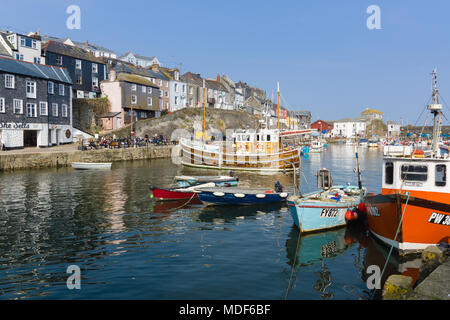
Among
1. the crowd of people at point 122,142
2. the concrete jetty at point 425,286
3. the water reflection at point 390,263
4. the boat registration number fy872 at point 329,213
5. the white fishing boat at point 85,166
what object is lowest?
the water reflection at point 390,263

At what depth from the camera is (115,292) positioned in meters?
10.7

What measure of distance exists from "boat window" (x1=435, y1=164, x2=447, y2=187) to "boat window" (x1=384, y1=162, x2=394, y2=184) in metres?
1.72

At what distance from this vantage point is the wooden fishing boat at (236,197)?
22.1 m

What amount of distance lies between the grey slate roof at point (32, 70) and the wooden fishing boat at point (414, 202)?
48.8 m

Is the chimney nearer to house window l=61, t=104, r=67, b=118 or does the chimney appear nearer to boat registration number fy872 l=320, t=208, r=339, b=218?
house window l=61, t=104, r=67, b=118

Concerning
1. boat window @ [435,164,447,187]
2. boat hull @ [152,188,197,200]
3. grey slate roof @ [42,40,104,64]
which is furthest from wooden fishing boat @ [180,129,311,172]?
grey slate roof @ [42,40,104,64]

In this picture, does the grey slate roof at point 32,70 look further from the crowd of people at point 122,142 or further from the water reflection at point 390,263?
the water reflection at point 390,263

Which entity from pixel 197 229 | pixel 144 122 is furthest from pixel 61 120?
pixel 197 229

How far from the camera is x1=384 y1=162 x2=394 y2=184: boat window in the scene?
15175 millimetres

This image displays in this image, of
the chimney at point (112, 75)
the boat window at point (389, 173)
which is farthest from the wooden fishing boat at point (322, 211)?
the chimney at point (112, 75)

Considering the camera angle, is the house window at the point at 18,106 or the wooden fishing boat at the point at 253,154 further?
the house window at the point at 18,106

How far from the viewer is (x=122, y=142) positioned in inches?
2309
